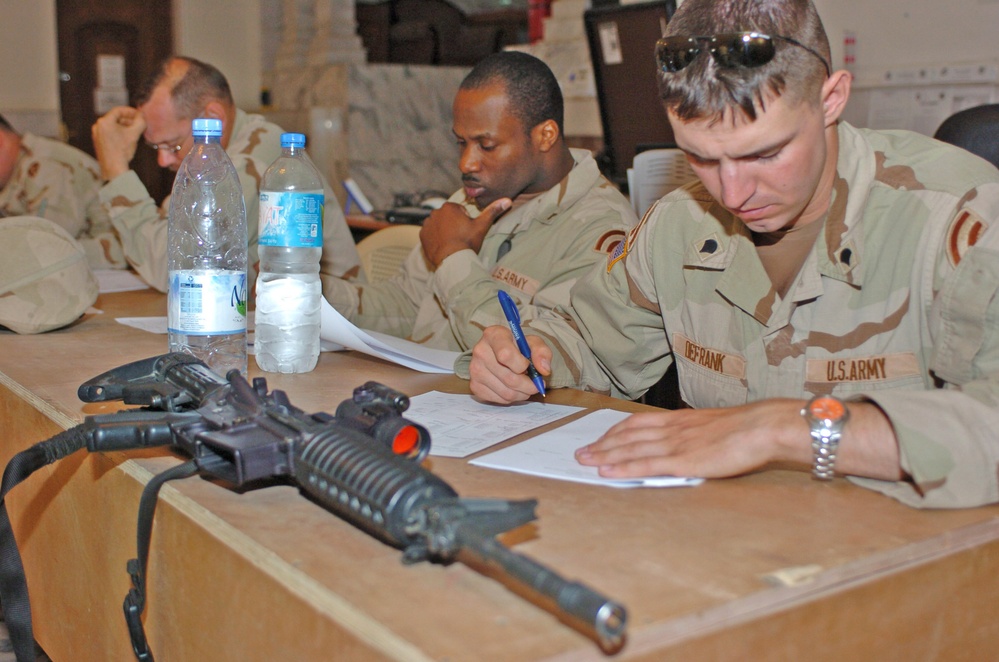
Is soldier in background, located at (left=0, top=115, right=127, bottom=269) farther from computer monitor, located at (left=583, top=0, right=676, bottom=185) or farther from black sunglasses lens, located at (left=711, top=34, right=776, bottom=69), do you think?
black sunglasses lens, located at (left=711, top=34, right=776, bottom=69)

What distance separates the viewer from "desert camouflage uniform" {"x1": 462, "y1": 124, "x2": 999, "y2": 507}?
34.2 inches

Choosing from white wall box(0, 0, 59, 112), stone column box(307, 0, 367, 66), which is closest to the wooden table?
stone column box(307, 0, 367, 66)

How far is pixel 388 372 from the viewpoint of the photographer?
1.42 m

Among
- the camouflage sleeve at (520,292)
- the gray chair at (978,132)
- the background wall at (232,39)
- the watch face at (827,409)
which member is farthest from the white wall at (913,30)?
the watch face at (827,409)

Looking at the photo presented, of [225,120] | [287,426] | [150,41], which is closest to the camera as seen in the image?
[287,426]

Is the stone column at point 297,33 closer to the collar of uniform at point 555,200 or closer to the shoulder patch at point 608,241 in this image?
the collar of uniform at point 555,200

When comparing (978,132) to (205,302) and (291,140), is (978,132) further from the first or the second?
(205,302)

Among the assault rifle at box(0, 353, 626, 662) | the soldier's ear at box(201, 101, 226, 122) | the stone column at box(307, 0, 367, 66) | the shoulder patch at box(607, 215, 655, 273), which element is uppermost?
the stone column at box(307, 0, 367, 66)

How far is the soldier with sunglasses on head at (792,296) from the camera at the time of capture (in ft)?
2.88

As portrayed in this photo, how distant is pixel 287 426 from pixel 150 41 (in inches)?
282

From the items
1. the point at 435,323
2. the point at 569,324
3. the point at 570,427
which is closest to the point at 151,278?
the point at 435,323

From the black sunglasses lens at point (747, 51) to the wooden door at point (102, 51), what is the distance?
6.74 meters

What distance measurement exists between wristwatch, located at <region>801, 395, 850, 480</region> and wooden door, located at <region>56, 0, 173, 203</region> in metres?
6.93

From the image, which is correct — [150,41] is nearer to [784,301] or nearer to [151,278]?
[151,278]
